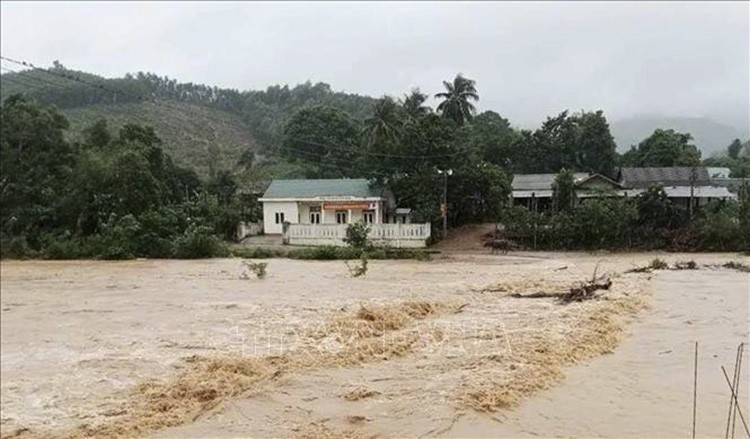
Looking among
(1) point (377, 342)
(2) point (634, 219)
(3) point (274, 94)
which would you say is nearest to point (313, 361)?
(1) point (377, 342)

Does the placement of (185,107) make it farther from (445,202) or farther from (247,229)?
(445,202)

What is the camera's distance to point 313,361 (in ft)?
24.7

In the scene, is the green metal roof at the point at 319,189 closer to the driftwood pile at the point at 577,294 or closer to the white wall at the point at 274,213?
the white wall at the point at 274,213

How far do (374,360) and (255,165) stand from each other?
31.2 m

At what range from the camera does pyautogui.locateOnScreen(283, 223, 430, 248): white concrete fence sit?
2342 centimetres

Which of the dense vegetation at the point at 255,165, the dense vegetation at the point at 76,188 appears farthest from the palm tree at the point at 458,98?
the dense vegetation at the point at 76,188

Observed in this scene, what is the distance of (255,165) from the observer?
37.6m

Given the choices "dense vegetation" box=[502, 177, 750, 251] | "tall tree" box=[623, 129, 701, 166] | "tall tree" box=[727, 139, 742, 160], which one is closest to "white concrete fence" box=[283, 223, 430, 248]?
"dense vegetation" box=[502, 177, 750, 251]

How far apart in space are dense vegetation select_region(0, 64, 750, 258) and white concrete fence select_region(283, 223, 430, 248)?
1329 millimetres

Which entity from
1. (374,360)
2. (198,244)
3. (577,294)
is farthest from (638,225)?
(374,360)

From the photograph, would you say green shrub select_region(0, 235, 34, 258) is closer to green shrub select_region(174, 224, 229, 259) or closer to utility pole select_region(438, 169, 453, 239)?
green shrub select_region(174, 224, 229, 259)

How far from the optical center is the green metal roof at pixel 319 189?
26156mm

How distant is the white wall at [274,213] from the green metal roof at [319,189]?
341 millimetres

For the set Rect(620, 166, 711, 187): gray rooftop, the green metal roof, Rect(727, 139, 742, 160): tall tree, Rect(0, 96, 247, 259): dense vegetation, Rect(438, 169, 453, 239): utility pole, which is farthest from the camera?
Rect(727, 139, 742, 160): tall tree
